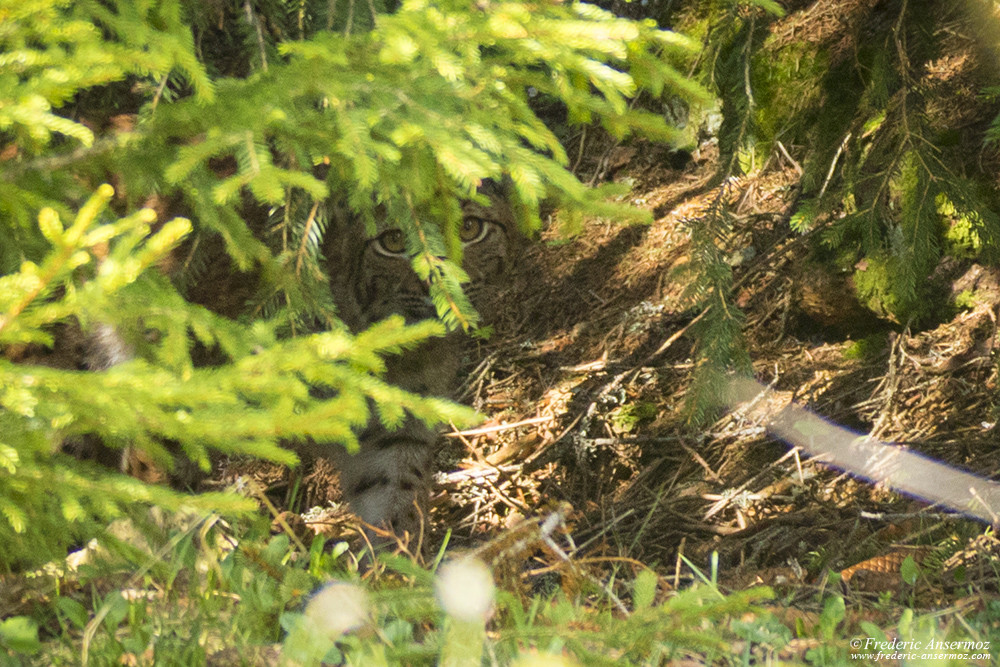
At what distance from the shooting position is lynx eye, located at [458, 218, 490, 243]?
3775 mm

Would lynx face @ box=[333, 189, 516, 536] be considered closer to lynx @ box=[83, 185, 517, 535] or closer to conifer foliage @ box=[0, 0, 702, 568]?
lynx @ box=[83, 185, 517, 535]

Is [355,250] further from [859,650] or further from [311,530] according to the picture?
[859,650]

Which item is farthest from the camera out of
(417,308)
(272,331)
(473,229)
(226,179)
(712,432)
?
(712,432)

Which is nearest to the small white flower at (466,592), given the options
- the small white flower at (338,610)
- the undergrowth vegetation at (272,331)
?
the undergrowth vegetation at (272,331)

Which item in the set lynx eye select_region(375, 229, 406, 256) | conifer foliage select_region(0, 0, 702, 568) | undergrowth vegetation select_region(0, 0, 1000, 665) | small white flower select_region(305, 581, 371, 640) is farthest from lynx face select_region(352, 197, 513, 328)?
small white flower select_region(305, 581, 371, 640)

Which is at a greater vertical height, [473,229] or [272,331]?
[272,331]

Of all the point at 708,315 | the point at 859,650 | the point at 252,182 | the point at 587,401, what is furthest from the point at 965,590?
the point at 587,401

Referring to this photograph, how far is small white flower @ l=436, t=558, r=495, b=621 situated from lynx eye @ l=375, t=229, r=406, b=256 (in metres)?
1.92

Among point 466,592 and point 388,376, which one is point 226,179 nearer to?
point 466,592

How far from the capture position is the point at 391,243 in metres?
3.58

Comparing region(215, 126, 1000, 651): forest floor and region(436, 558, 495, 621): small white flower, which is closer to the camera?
region(436, 558, 495, 621): small white flower

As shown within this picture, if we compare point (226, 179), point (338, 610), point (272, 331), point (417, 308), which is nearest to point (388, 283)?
point (417, 308)

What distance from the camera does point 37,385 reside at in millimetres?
1495

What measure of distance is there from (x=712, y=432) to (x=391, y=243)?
185 centimetres
